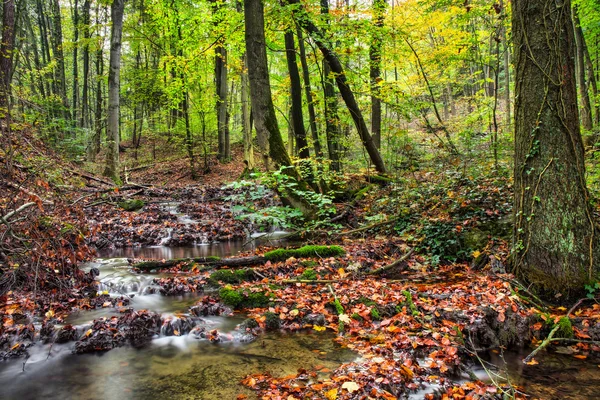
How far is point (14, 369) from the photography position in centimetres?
411

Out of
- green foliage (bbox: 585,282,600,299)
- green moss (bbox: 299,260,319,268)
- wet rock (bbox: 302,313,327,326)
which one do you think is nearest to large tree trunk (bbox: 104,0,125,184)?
green moss (bbox: 299,260,319,268)

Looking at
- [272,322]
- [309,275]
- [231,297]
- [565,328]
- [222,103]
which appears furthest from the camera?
[222,103]

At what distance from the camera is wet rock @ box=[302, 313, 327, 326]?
197 inches

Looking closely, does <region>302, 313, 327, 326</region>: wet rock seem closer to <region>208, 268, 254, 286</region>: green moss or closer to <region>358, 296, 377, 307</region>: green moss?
<region>358, 296, 377, 307</region>: green moss

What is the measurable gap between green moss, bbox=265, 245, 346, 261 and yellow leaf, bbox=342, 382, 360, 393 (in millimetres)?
4274

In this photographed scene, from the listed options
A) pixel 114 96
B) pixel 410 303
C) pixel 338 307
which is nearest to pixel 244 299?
pixel 338 307

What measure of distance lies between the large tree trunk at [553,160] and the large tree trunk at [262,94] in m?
5.18

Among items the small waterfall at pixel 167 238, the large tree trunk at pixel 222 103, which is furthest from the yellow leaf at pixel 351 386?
the large tree trunk at pixel 222 103

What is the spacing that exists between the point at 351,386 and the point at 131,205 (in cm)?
1157

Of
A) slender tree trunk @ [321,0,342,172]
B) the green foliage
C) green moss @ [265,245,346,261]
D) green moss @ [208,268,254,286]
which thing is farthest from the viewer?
slender tree trunk @ [321,0,342,172]

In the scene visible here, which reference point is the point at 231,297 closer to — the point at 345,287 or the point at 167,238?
the point at 345,287

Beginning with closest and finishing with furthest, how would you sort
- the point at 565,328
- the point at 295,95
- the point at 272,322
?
the point at 565,328
the point at 272,322
the point at 295,95

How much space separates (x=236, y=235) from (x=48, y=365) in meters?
7.01

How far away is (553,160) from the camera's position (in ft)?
16.0
